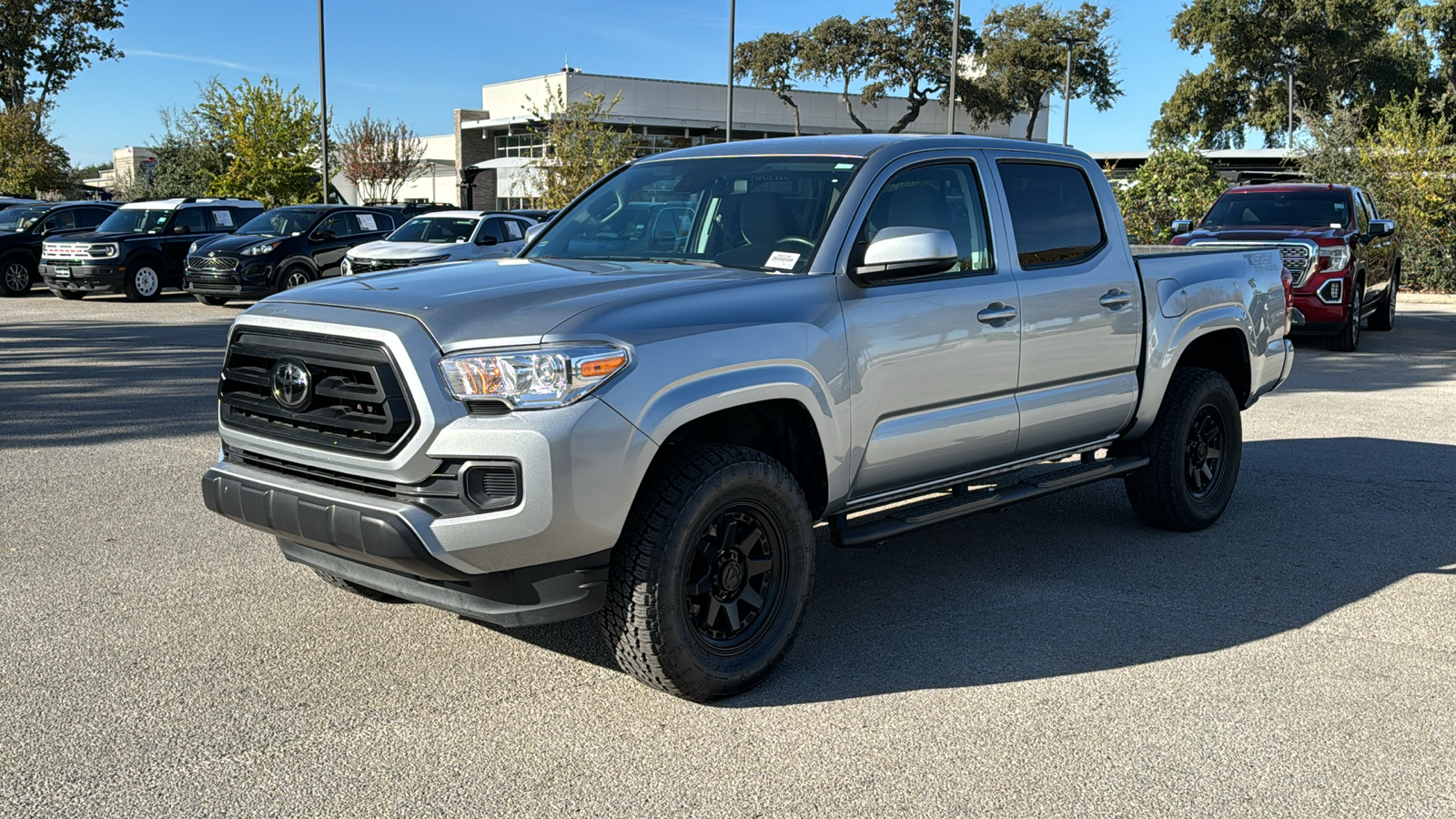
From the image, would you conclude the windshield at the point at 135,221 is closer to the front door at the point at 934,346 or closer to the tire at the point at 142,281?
the tire at the point at 142,281

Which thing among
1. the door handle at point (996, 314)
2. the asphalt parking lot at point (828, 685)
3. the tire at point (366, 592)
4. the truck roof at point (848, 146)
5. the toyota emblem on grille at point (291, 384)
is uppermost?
the truck roof at point (848, 146)

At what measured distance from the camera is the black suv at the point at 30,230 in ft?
73.5

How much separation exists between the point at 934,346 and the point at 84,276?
1896 centimetres

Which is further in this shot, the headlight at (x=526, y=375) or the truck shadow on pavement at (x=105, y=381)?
the truck shadow on pavement at (x=105, y=381)

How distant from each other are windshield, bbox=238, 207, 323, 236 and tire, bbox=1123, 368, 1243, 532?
54.9ft

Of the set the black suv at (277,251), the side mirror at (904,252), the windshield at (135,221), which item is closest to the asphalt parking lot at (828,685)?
the side mirror at (904,252)

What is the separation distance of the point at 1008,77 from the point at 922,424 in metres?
59.8

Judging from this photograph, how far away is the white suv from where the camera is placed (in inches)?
688

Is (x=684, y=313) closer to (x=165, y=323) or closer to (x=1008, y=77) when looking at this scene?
(x=165, y=323)

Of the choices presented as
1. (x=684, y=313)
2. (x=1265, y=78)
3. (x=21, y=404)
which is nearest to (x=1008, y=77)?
(x=1265, y=78)

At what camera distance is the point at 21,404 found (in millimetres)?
10133

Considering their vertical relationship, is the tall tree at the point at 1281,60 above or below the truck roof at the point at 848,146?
above

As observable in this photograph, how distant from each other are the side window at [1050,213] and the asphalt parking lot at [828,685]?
147 cm

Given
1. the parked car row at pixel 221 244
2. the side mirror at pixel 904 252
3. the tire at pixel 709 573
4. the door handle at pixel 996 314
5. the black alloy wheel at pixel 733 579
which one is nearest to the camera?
the tire at pixel 709 573
